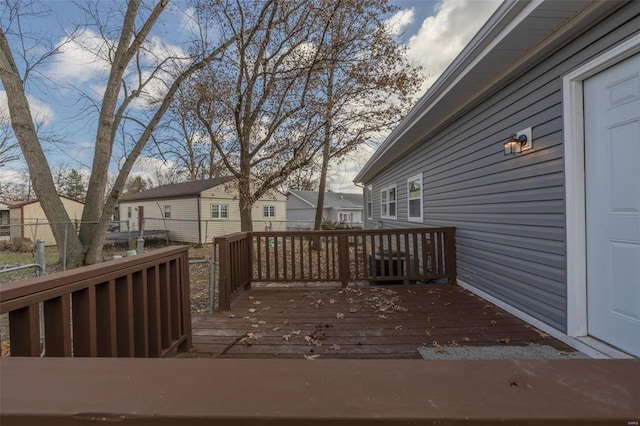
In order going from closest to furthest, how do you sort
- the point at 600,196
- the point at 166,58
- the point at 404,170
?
the point at 600,196, the point at 404,170, the point at 166,58

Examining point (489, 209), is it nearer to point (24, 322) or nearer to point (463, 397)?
point (463, 397)

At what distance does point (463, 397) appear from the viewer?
66cm

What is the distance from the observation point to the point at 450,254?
194 inches

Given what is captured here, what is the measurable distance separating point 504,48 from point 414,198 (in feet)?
14.8

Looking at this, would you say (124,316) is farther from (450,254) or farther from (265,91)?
(265,91)

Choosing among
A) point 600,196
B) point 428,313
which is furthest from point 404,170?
point 600,196

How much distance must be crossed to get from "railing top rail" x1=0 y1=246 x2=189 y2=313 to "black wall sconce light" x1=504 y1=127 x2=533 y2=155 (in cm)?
353

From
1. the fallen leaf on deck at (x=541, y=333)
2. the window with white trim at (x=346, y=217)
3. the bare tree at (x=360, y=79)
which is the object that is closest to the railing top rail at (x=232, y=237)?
the fallen leaf on deck at (x=541, y=333)

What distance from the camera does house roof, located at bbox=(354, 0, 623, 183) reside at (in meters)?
2.46

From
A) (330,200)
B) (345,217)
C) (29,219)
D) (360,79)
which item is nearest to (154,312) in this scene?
(360,79)

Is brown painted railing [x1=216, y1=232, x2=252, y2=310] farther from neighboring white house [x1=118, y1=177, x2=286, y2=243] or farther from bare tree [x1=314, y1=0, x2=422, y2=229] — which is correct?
neighboring white house [x1=118, y1=177, x2=286, y2=243]

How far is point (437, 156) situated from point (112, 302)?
541cm

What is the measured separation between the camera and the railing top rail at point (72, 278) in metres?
1.22

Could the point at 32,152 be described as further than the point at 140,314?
Yes
